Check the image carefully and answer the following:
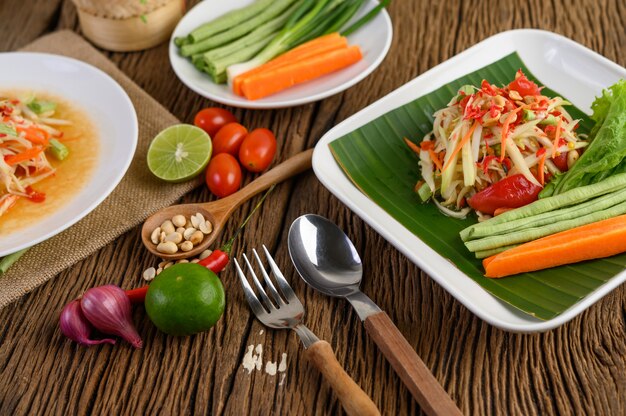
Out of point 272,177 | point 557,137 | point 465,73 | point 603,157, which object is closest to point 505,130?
point 557,137

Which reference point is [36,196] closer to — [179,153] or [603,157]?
[179,153]

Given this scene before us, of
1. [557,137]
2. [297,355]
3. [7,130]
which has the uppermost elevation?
[557,137]

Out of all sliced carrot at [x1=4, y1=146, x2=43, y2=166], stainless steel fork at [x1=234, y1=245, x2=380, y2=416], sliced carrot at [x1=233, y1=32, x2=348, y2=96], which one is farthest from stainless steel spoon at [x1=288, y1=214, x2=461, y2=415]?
sliced carrot at [x1=4, y1=146, x2=43, y2=166]

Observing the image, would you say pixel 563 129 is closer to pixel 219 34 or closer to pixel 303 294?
pixel 303 294

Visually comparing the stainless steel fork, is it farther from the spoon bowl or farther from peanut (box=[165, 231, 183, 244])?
peanut (box=[165, 231, 183, 244])

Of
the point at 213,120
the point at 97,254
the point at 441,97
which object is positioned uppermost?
the point at 441,97

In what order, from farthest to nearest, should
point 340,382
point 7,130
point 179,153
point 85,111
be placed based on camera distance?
point 85,111, point 179,153, point 7,130, point 340,382

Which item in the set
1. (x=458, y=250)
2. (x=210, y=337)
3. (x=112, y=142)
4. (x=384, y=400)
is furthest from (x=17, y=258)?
(x=458, y=250)
